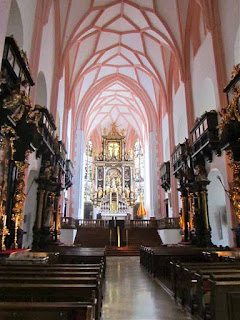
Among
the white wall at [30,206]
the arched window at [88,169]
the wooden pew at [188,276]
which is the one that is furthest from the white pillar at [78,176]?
the wooden pew at [188,276]

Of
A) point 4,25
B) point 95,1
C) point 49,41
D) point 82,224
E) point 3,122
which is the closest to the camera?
point 4,25

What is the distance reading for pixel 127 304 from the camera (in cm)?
466

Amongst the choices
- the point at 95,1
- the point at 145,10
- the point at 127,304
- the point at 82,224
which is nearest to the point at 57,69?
the point at 95,1

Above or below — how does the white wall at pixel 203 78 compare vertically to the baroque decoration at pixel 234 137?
above

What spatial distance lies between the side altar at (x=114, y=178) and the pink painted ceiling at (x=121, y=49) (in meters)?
7.74

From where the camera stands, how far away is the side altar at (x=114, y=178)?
32938 mm

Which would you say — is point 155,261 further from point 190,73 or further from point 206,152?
point 190,73

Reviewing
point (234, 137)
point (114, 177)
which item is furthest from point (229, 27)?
point (114, 177)

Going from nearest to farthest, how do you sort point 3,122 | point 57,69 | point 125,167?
point 3,122 → point 57,69 → point 125,167

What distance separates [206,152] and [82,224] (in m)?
12.3

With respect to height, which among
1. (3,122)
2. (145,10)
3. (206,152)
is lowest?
(3,122)

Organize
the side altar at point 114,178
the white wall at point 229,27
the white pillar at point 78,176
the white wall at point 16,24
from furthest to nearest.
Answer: the side altar at point 114,178, the white pillar at point 78,176, the white wall at point 229,27, the white wall at point 16,24

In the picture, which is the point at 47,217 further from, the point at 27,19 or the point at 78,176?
the point at 78,176

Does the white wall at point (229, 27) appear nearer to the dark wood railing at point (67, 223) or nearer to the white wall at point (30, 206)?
the white wall at point (30, 206)
